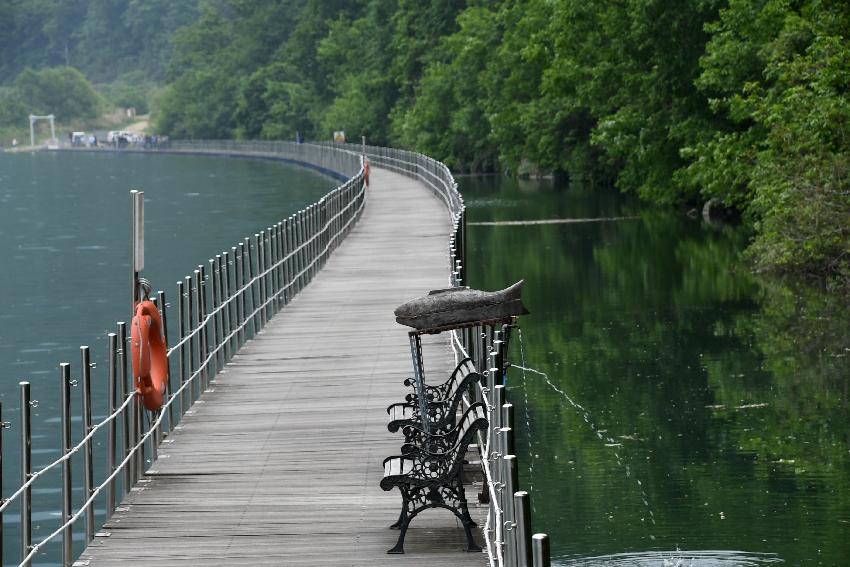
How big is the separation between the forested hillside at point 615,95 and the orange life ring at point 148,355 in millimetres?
22189

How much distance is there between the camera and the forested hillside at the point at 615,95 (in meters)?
36.5

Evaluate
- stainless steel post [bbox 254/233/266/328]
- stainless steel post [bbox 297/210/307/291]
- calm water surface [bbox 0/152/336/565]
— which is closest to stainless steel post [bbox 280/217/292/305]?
stainless steel post [bbox 297/210/307/291]

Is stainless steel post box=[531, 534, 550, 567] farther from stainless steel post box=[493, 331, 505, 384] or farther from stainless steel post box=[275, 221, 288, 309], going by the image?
stainless steel post box=[275, 221, 288, 309]

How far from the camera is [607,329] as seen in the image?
34312mm

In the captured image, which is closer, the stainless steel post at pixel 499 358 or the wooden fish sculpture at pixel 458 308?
the stainless steel post at pixel 499 358

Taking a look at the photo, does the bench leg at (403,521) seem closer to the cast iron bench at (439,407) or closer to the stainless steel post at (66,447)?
the cast iron bench at (439,407)

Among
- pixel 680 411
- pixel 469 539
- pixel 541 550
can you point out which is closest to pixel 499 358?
pixel 469 539

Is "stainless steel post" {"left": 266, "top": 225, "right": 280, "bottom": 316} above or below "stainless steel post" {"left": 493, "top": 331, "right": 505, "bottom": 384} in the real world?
below

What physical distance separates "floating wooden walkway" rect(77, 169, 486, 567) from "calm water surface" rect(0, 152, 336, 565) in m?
3.78

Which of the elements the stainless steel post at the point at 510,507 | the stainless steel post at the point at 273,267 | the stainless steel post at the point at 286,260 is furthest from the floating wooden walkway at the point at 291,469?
the stainless steel post at the point at 286,260

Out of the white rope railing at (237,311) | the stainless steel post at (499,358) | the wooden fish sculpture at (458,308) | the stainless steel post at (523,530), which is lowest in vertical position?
the white rope railing at (237,311)

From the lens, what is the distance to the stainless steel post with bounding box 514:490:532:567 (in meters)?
8.64

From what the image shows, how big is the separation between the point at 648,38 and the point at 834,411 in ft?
96.5

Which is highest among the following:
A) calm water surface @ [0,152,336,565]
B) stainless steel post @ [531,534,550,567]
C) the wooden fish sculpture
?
the wooden fish sculpture
